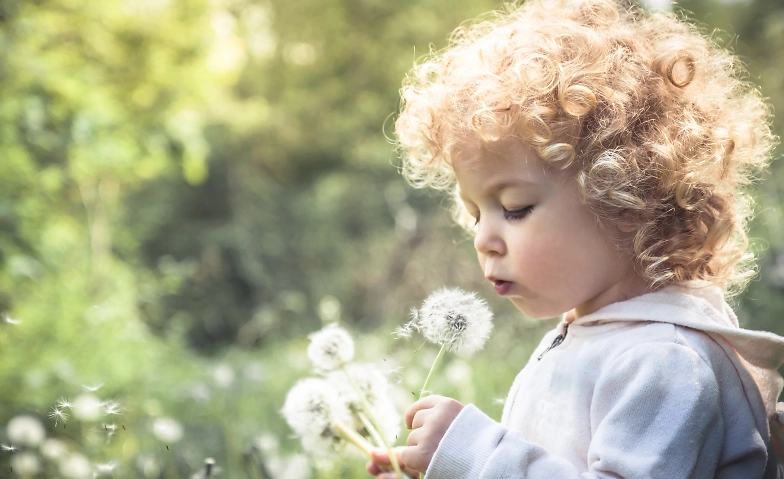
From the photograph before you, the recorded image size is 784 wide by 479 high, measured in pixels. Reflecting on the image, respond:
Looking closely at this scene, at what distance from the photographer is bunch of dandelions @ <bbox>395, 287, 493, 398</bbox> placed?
1.22m

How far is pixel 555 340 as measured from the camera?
138 centimetres

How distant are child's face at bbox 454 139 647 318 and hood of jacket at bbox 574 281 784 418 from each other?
0.06m

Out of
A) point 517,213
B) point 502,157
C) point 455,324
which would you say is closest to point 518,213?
point 517,213

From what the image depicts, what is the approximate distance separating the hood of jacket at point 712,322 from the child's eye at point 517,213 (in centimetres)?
21

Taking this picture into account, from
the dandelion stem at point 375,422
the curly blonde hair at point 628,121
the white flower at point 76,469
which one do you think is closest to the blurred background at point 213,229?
the white flower at point 76,469

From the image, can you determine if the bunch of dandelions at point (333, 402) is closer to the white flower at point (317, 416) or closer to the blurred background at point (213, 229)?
the white flower at point (317, 416)

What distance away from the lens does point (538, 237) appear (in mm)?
1224

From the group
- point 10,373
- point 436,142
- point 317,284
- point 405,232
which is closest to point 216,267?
point 317,284

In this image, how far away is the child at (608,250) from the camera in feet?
3.58

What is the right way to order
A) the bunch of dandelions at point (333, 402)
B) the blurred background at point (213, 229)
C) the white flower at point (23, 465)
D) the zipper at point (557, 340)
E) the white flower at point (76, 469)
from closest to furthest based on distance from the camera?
1. the bunch of dandelions at point (333, 402)
2. the zipper at point (557, 340)
3. the white flower at point (23, 465)
4. the white flower at point (76, 469)
5. the blurred background at point (213, 229)

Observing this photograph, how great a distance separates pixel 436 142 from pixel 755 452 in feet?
2.56

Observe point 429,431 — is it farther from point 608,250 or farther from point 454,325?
point 608,250

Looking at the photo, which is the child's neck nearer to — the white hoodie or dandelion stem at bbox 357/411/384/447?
the white hoodie

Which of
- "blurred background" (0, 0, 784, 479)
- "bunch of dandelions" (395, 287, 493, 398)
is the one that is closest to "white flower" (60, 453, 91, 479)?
"blurred background" (0, 0, 784, 479)
